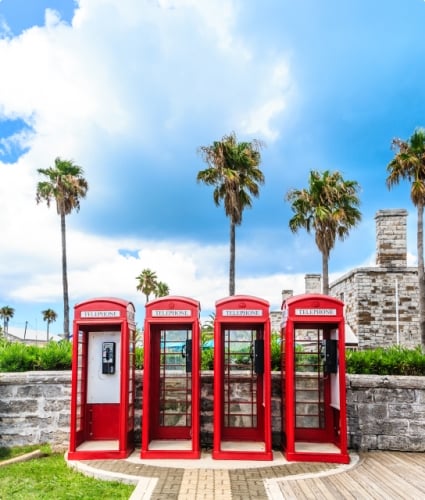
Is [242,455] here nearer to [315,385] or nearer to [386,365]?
[315,385]

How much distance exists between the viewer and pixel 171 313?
26.7 feet

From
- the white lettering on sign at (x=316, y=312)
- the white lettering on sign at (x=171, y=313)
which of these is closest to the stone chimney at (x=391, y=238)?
the white lettering on sign at (x=316, y=312)

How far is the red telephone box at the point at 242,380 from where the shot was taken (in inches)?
316

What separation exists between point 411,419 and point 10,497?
635 cm

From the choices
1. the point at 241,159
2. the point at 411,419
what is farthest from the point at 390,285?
the point at 411,419

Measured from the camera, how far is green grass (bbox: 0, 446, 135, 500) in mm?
6406

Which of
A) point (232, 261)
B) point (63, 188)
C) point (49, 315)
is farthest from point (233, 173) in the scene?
point (49, 315)

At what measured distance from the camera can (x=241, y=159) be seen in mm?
25141

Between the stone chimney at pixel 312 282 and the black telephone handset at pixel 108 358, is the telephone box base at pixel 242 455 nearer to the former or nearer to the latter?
the black telephone handset at pixel 108 358

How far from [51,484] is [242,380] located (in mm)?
3499

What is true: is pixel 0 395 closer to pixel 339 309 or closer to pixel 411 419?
pixel 339 309

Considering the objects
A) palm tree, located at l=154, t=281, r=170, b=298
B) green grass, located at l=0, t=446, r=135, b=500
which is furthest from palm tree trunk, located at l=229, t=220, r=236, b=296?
palm tree, located at l=154, t=281, r=170, b=298

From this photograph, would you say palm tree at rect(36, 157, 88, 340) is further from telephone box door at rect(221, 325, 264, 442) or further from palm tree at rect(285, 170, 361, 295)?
telephone box door at rect(221, 325, 264, 442)

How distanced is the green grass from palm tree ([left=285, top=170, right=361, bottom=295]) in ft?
56.5
